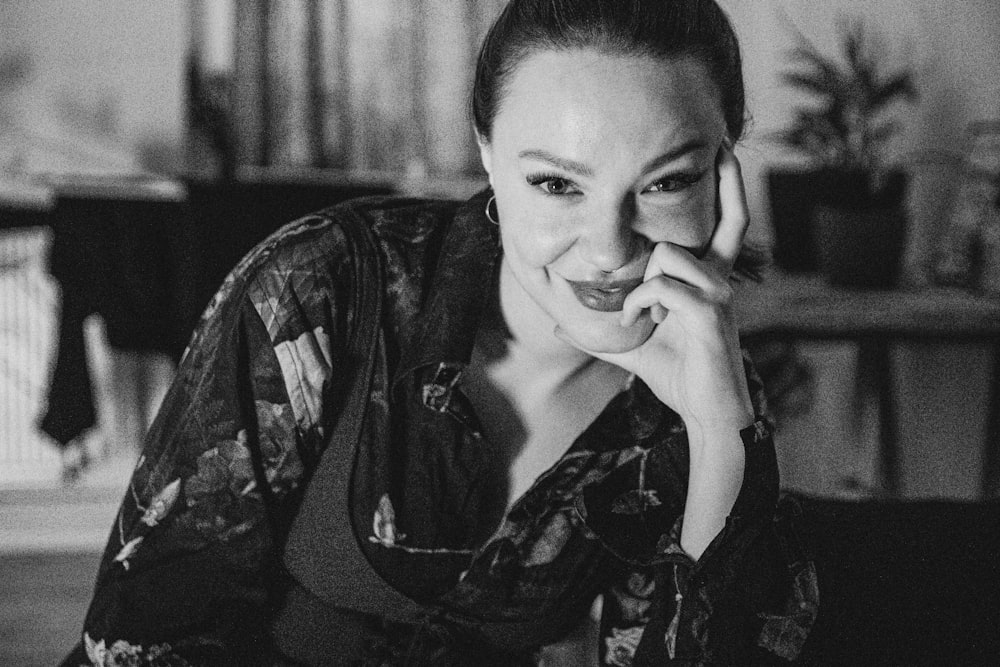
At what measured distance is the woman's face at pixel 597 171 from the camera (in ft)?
2.82

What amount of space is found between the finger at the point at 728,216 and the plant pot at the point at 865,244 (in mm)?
1182

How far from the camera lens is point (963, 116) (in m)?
2.67

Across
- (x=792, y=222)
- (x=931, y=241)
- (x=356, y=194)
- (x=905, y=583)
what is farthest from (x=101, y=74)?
(x=905, y=583)

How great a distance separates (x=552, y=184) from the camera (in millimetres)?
894

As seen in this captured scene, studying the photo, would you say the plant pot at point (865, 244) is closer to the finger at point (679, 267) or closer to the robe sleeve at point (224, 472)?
the finger at point (679, 267)

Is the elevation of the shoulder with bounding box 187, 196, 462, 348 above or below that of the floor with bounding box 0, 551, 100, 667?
above

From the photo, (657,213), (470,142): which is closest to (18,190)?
(470,142)

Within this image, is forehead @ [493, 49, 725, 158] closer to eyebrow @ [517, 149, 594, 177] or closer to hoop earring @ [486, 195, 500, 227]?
eyebrow @ [517, 149, 594, 177]

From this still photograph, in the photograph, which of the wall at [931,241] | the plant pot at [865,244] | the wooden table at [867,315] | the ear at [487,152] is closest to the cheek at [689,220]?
the ear at [487,152]

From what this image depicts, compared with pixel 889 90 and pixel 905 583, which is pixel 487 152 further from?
pixel 889 90

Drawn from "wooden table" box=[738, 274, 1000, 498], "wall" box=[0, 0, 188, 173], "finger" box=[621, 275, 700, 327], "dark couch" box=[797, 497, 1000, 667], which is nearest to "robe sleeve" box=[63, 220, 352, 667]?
"finger" box=[621, 275, 700, 327]

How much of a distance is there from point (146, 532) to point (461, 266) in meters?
0.40

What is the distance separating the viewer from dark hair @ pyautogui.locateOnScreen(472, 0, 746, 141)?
871mm

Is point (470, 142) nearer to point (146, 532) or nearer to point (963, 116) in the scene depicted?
point (963, 116)
